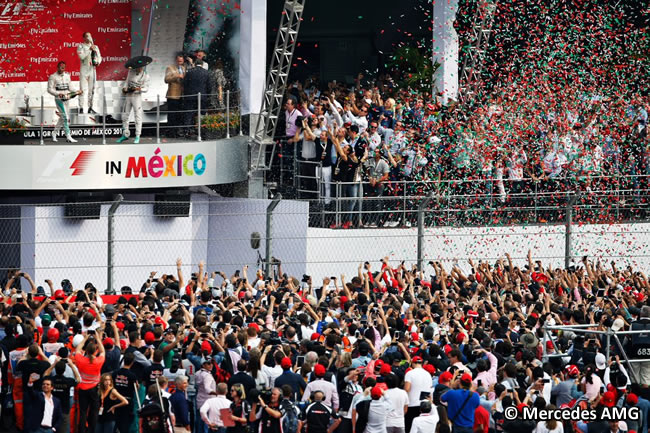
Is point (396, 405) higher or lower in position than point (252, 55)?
lower

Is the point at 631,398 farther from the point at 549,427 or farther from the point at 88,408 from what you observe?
the point at 88,408

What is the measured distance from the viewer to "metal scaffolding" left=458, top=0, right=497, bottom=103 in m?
28.3

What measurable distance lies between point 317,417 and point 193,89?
510 inches

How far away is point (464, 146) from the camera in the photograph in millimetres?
26984

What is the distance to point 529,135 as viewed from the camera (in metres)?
27.9

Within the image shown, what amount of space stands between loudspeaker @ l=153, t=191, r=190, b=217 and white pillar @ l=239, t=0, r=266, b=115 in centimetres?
214

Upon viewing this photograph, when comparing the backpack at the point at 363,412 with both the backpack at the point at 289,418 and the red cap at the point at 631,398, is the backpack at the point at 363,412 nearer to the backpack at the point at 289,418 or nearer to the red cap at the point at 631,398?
the backpack at the point at 289,418

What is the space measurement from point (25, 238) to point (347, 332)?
9.56m

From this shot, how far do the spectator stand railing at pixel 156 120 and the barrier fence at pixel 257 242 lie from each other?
1357mm

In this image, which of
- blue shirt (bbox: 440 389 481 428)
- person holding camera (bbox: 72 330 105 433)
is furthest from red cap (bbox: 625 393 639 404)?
person holding camera (bbox: 72 330 105 433)

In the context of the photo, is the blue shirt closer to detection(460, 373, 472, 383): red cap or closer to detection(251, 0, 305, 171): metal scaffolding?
detection(460, 373, 472, 383): red cap

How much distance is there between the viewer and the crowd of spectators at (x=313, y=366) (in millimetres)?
13859

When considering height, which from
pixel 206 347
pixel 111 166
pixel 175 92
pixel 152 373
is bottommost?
pixel 152 373

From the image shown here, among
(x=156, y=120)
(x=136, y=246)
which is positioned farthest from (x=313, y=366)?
(x=156, y=120)
